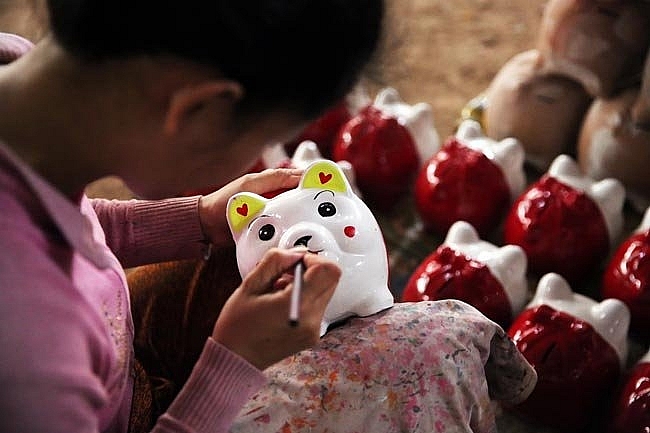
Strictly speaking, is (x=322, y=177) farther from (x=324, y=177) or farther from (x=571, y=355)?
(x=571, y=355)

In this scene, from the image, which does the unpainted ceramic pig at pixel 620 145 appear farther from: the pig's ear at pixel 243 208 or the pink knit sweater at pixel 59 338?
the pink knit sweater at pixel 59 338

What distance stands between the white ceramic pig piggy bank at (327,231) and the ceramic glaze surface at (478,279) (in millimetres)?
229

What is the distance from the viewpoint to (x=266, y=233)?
68cm

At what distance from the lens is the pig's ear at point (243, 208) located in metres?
0.69

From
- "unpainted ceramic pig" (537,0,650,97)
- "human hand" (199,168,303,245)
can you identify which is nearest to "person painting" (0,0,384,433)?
"human hand" (199,168,303,245)

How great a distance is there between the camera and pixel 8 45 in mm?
565

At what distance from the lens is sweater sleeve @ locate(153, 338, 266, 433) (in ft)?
1.80

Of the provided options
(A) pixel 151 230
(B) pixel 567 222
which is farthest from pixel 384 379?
(B) pixel 567 222

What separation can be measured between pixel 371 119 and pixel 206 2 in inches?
30.1

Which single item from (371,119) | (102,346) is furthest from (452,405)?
(371,119)

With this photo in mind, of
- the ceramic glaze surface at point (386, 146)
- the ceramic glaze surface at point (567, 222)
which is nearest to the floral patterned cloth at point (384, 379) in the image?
the ceramic glaze surface at point (567, 222)

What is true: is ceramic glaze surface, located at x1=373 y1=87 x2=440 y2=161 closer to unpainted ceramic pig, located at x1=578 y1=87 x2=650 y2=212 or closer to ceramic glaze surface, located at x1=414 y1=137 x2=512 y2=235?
ceramic glaze surface, located at x1=414 y1=137 x2=512 y2=235

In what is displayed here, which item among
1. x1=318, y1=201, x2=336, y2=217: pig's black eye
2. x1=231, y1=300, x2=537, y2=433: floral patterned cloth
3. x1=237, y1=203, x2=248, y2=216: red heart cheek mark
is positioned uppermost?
x1=318, y1=201, x2=336, y2=217: pig's black eye

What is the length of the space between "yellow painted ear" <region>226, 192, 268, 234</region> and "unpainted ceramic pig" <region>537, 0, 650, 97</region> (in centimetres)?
59
